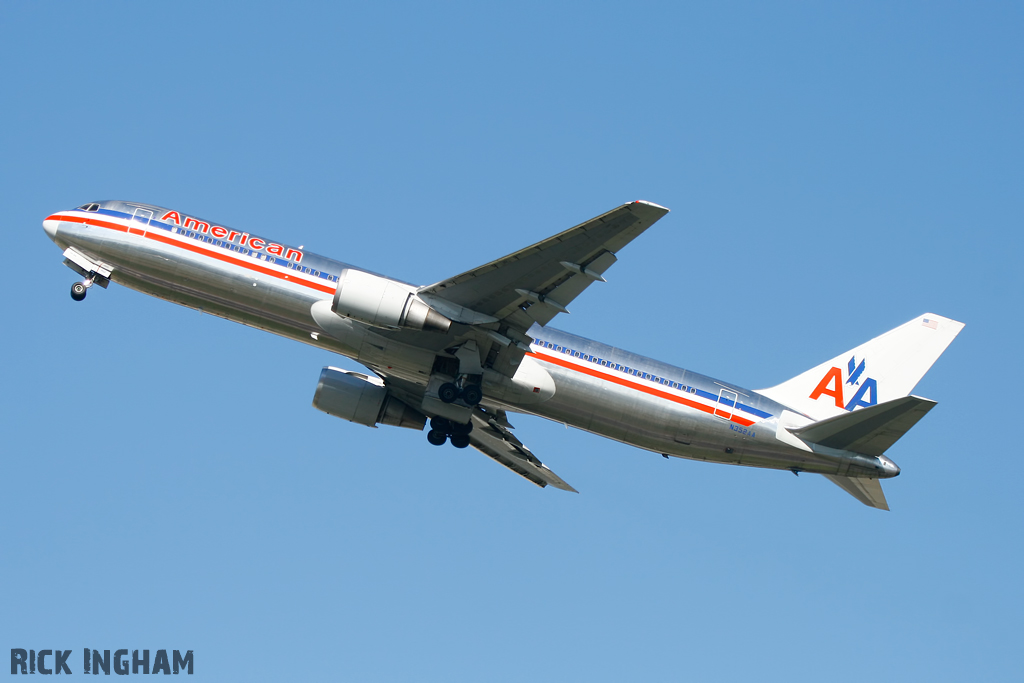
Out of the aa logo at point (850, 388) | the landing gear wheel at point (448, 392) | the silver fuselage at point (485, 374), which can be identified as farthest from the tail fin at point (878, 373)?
the landing gear wheel at point (448, 392)

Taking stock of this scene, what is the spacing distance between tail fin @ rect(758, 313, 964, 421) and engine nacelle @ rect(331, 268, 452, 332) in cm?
1477

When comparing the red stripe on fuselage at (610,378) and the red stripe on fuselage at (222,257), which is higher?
the red stripe on fuselage at (222,257)

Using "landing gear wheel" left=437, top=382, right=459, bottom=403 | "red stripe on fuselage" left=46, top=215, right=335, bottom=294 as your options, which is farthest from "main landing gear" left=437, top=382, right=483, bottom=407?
"red stripe on fuselage" left=46, top=215, right=335, bottom=294

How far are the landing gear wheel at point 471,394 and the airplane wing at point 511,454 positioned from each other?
5921 millimetres

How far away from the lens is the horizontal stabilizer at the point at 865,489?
3491 centimetres

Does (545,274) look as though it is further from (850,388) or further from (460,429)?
(850,388)

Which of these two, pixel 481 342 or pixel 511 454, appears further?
pixel 511 454

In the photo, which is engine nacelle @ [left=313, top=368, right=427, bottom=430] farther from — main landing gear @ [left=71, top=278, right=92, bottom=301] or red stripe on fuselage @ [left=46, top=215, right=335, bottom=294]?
main landing gear @ [left=71, top=278, right=92, bottom=301]

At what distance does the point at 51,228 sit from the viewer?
3534 cm

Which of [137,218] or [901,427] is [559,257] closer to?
[901,427]

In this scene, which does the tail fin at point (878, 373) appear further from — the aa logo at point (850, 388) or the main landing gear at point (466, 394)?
the main landing gear at point (466, 394)

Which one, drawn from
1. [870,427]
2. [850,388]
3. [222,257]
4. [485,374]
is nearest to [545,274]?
[485,374]

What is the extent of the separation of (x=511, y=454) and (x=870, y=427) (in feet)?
50.4

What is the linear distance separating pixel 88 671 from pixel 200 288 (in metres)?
12.8
